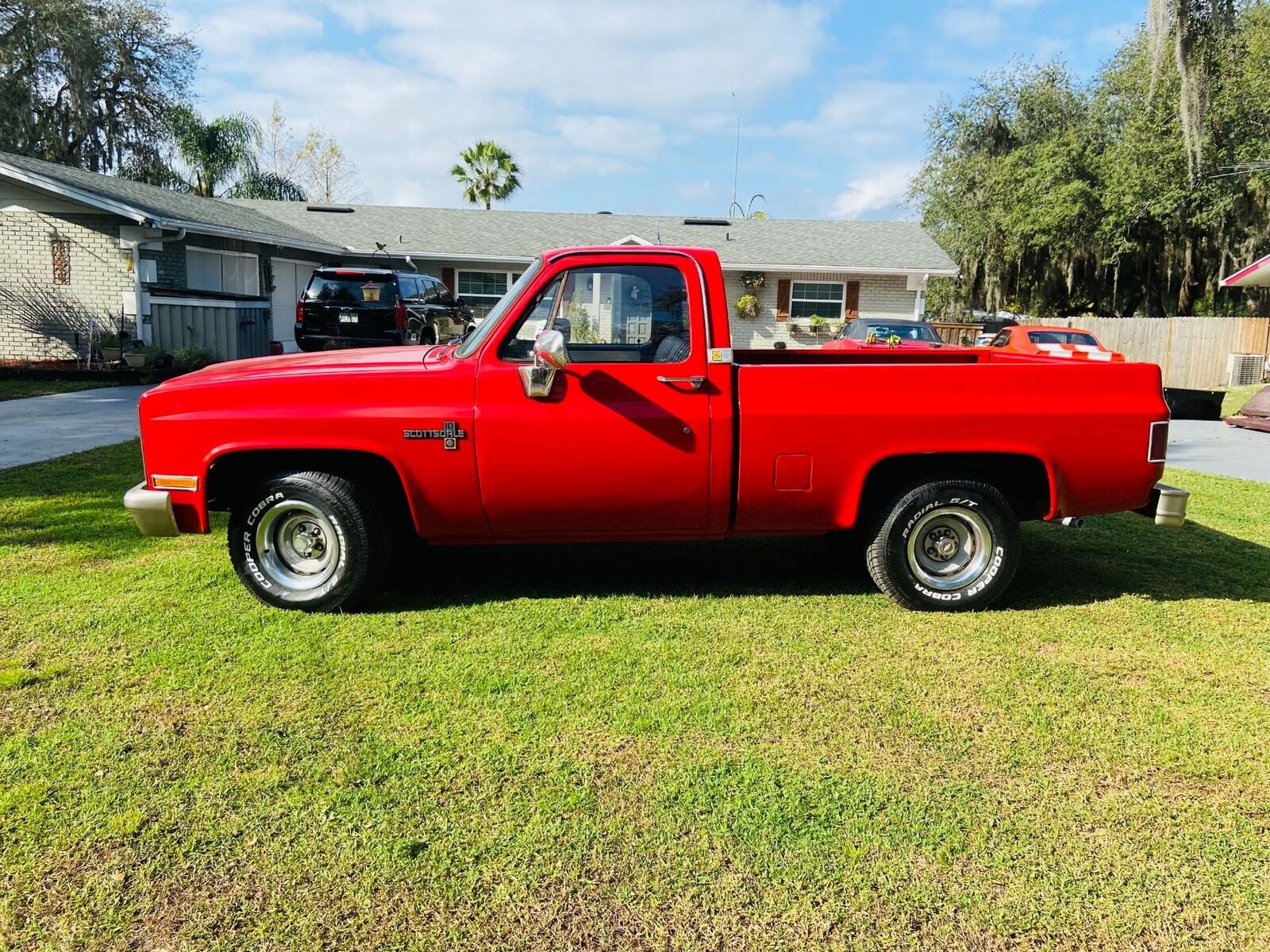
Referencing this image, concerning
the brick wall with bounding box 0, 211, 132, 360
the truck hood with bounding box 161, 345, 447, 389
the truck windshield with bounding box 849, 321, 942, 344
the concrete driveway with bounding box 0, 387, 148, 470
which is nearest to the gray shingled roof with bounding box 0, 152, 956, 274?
the brick wall with bounding box 0, 211, 132, 360

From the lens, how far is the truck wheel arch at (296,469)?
4.93 meters

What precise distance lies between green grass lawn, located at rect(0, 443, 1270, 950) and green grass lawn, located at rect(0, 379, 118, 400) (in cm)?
1048

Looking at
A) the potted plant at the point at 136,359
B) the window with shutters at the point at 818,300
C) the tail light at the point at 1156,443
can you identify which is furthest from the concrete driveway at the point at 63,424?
the window with shutters at the point at 818,300

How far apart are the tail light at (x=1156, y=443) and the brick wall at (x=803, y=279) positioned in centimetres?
2161

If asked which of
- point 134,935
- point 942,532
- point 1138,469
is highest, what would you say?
point 1138,469

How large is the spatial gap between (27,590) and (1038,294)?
39.2 m

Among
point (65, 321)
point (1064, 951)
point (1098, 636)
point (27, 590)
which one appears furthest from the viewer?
point (65, 321)

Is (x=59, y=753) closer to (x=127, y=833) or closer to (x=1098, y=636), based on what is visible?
(x=127, y=833)

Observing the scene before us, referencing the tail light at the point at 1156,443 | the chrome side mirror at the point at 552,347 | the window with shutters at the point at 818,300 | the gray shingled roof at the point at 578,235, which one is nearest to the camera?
the chrome side mirror at the point at 552,347

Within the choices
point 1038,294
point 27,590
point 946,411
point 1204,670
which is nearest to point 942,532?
point 946,411

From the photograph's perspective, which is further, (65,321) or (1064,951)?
(65,321)

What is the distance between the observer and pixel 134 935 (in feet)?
8.44

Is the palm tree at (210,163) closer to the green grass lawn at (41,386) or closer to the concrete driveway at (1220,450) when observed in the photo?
the green grass lawn at (41,386)

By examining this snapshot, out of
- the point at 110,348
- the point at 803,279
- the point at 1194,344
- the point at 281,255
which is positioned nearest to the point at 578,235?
the point at 803,279
